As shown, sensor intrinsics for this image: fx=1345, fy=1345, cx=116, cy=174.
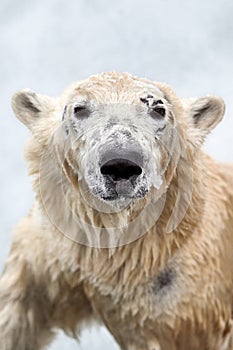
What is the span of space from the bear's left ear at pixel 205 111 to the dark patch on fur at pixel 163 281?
1067mm

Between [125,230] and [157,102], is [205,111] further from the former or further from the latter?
[125,230]

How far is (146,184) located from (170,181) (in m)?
0.58

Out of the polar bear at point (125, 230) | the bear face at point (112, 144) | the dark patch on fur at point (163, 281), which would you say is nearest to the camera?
the bear face at point (112, 144)

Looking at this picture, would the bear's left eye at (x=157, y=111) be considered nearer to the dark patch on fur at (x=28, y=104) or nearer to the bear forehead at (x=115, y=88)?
the bear forehead at (x=115, y=88)

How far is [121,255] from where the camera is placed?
370 inches

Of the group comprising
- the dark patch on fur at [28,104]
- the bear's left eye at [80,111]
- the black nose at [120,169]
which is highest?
the bear's left eye at [80,111]

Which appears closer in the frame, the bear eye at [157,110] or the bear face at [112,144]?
the bear face at [112,144]

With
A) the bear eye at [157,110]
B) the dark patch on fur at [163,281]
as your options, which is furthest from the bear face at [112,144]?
the dark patch on fur at [163,281]

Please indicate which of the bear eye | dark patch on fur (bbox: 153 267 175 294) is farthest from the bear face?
dark patch on fur (bbox: 153 267 175 294)

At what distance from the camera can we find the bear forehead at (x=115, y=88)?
29.9 ft

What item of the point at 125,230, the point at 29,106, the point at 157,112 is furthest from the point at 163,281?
the point at 29,106

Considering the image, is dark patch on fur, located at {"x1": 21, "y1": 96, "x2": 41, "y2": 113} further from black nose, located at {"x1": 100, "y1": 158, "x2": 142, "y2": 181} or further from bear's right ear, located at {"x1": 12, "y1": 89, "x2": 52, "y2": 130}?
black nose, located at {"x1": 100, "y1": 158, "x2": 142, "y2": 181}

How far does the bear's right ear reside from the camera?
9766 mm

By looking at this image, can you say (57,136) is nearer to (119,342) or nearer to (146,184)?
(146,184)
